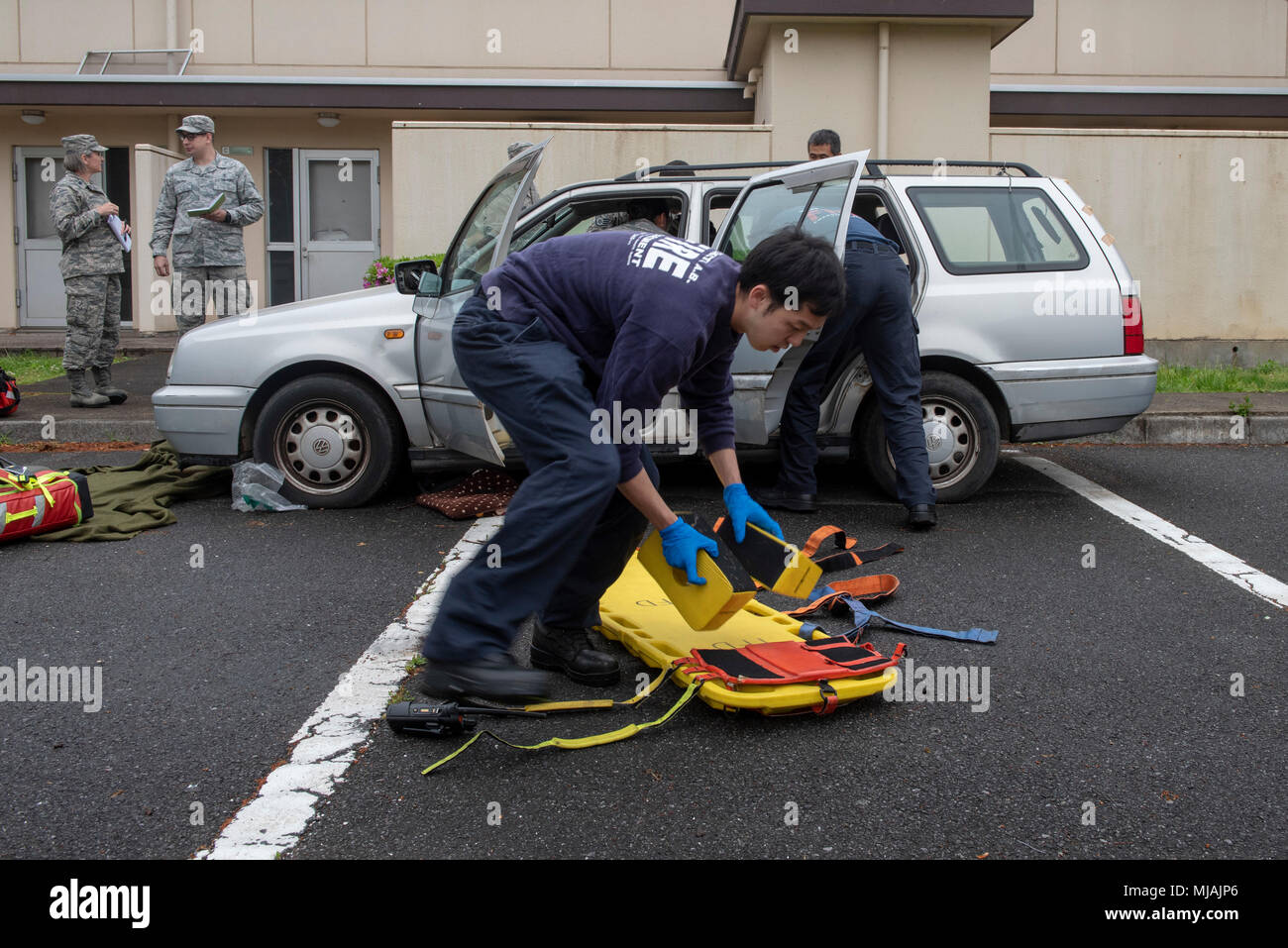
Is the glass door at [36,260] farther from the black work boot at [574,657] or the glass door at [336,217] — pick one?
the black work boot at [574,657]

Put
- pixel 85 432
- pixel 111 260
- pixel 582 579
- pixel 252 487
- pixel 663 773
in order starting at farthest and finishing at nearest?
pixel 111 260
pixel 85 432
pixel 252 487
pixel 582 579
pixel 663 773

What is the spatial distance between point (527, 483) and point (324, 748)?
0.91 m

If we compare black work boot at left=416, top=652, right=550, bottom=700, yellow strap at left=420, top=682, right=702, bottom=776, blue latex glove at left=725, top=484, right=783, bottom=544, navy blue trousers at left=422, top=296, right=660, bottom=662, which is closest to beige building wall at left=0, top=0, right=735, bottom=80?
blue latex glove at left=725, top=484, right=783, bottom=544

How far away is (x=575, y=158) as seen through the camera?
11742 millimetres

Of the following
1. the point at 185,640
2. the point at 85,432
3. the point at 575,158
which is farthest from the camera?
the point at 575,158

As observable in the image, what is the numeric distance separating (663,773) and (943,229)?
166 inches

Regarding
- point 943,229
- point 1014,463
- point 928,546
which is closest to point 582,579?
point 928,546

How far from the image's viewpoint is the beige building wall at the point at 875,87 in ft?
37.8

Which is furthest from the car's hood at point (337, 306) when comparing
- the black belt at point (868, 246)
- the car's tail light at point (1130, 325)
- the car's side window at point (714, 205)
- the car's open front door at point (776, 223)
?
the car's tail light at point (1130, 325)

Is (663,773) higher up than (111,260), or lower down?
lower down

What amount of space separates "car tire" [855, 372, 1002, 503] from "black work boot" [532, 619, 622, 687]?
292 cm

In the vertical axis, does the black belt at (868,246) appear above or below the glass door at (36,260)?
below

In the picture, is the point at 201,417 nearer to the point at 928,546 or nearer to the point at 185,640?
the point at 185,640

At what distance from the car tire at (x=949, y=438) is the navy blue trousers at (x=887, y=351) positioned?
246 millimetres
